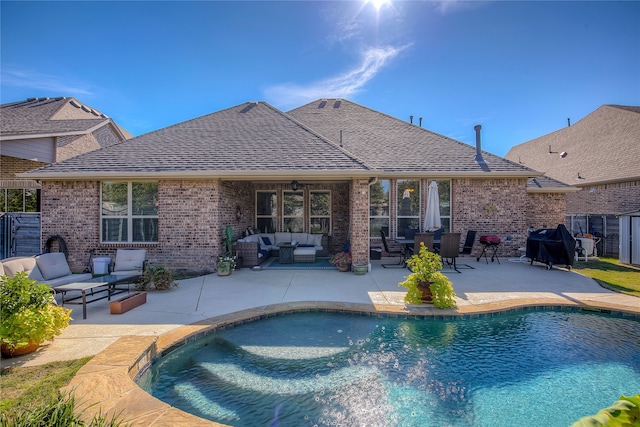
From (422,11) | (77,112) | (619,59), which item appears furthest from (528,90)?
(77,112)

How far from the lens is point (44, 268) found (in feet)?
20.0

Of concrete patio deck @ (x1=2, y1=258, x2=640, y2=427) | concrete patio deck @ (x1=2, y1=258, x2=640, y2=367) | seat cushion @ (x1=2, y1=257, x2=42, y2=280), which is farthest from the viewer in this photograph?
seat cushion @ (x1=2, y1=257, x2=42, y2=280)

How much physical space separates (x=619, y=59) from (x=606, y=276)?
7.11m

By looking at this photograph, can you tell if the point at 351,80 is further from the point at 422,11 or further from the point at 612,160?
the point at 612,160

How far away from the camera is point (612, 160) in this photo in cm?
1548

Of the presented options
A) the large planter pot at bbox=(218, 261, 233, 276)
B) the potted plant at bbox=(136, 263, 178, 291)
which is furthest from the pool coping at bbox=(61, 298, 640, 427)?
the large planter pot at bbox=(218, 261, 233, 276)

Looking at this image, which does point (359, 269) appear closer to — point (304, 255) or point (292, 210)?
point (304, 255)

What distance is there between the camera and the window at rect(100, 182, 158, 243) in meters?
9.49

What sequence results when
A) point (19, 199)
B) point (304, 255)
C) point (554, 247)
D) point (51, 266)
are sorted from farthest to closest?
point (19, 199), point (304, 255), point (554, 247), point (51, 266)

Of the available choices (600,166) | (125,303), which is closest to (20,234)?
(125,303)

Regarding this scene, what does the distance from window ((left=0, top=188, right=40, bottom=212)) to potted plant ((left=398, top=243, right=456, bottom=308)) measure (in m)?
16.9

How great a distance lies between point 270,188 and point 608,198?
16810 millimetres

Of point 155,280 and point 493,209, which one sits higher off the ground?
point 493,209

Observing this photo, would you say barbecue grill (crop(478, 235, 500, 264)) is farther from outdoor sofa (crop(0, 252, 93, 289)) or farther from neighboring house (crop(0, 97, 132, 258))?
neighboring house (crop(0, 97, 132, 258))
